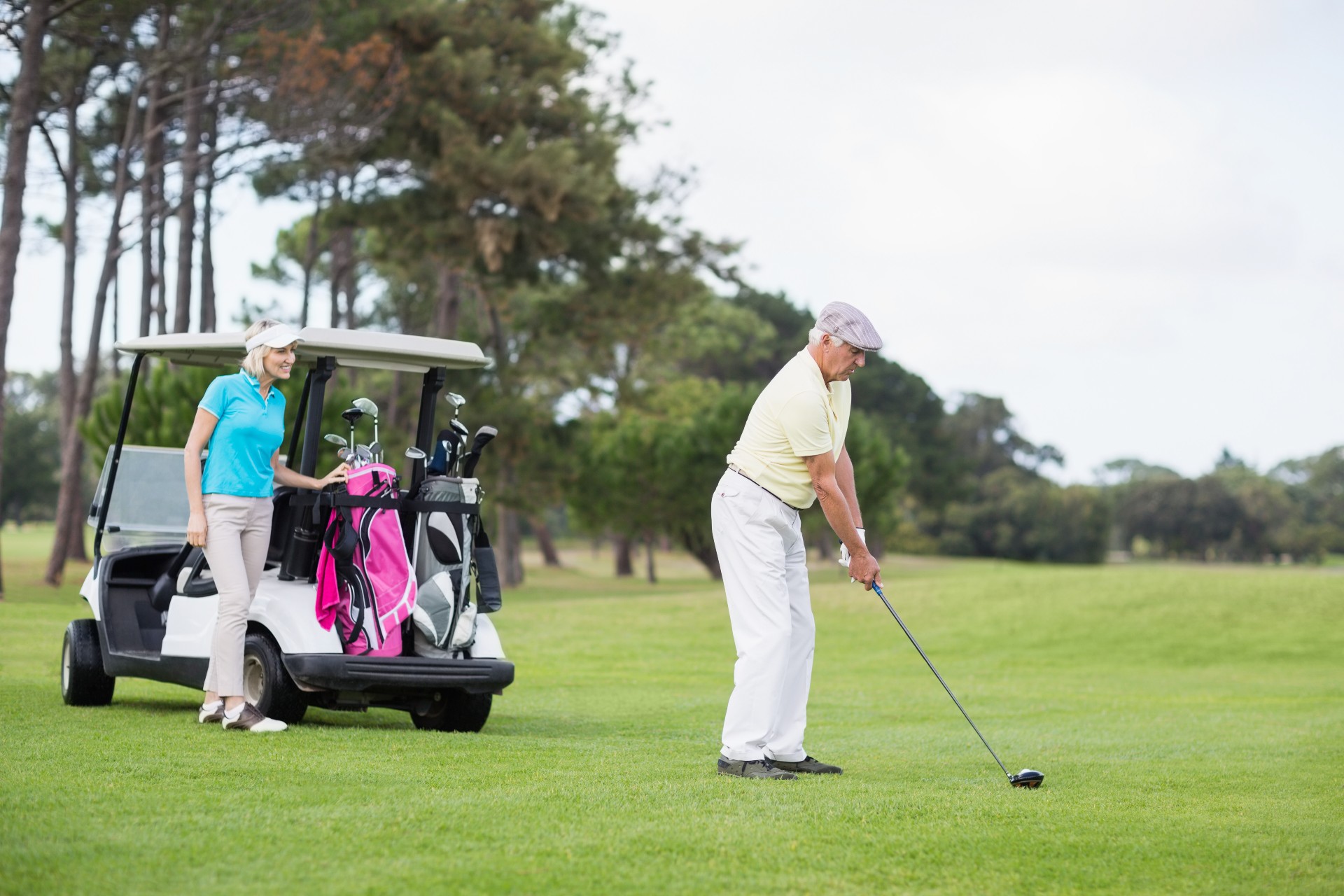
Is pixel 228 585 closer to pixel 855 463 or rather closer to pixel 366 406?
pixel 366 406

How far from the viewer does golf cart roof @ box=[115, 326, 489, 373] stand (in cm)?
726

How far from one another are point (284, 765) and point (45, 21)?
16.9 meters

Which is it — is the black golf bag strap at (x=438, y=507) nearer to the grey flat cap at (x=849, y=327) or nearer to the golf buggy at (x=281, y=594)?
the golf buggy at (x=281, y=594)

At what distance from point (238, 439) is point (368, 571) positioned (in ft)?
2.86

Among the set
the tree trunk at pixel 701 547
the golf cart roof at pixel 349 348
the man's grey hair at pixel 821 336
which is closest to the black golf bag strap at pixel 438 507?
the golf cart roof at pixel 349 348

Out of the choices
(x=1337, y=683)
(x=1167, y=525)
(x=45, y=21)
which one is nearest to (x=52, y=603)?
(x=45, y=21)

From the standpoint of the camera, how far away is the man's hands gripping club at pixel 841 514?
18.3 ft

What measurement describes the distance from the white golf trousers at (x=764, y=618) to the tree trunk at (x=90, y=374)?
68.4 ft

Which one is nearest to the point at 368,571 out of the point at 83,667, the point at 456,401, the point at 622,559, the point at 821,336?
the point at 456,401

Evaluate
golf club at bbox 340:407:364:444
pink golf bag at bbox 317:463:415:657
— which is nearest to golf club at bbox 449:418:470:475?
pink golf bag at bbox 317:463:415:657

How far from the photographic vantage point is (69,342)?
26516 mm

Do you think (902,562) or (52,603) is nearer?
(52,603)

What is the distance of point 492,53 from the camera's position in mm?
27312

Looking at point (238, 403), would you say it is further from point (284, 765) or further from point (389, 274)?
point (389, 274)
